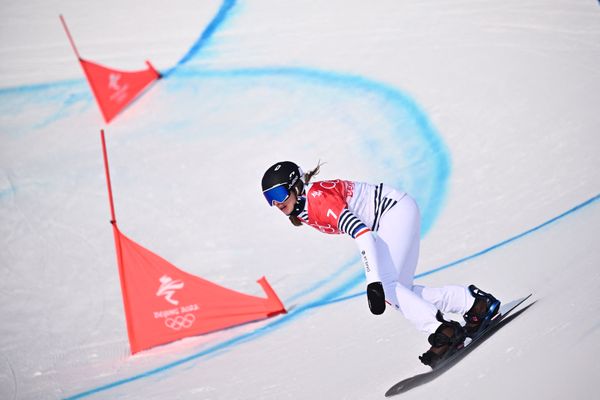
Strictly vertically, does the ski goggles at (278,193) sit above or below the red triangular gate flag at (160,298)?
above

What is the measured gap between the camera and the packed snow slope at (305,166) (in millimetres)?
4711

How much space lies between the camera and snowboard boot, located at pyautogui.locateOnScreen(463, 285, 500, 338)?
163 inches

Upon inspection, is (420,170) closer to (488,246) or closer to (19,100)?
(488,246)

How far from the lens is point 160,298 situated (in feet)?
18.1

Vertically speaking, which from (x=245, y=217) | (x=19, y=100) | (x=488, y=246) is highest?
(x=19, y=100)

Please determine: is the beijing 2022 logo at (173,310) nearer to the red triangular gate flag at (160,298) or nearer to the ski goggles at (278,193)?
the red triangular gate flag at (160,298)

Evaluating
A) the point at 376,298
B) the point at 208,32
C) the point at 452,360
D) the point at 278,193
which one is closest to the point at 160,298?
the point at 278,193

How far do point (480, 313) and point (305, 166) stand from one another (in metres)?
3.44

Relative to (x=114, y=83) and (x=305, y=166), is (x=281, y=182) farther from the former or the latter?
(x=114, y=83)

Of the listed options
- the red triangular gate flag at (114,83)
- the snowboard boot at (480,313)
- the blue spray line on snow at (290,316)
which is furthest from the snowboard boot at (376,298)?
the red triangular gate flag at (114,83)

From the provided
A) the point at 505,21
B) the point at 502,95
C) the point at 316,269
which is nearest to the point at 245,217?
the point at 316,269

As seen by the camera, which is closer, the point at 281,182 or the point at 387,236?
the point at 281,182

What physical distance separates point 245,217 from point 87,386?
2147 mm

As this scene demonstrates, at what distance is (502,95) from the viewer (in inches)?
300
